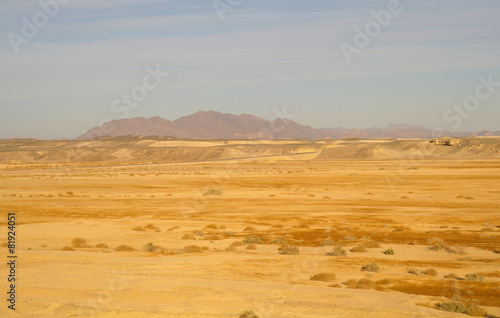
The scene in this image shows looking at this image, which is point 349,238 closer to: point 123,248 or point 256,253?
point 256,253

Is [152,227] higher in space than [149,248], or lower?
higher

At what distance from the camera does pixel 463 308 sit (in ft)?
39.9

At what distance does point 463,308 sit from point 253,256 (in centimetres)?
879

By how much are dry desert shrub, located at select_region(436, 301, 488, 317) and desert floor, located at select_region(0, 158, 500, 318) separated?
0.87ft

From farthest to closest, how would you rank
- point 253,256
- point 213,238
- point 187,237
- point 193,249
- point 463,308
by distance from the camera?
1. point 187,237
2. point 213,238
3. point 193,249
4. point 253,256
5. point 463,308

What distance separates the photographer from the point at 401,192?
48.1m

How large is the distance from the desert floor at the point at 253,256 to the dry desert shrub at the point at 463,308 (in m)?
0.27

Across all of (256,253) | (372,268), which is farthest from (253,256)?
(372,268)

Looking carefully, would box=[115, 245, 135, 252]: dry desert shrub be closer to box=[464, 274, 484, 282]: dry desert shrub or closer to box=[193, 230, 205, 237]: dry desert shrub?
box=[193, 230, 205, 237]: dry desert shrub

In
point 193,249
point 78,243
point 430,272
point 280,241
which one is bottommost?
point 430,272

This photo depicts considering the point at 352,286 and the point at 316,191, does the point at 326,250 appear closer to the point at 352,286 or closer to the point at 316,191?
the point at 352,286

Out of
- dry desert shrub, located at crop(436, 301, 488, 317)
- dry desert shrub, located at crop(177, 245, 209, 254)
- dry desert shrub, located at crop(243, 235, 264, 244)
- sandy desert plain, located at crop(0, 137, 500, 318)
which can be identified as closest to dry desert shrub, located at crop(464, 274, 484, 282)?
sandy desert plain, located at crop(0, 137, 500, 318)

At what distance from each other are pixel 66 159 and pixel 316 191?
11860 centimetres

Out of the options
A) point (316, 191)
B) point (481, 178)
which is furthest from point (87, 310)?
point (481, 178)
